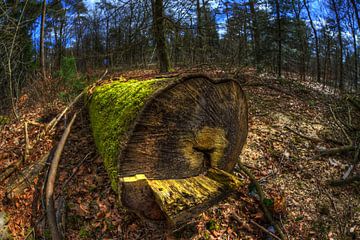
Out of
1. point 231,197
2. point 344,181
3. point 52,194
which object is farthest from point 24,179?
point 344,181

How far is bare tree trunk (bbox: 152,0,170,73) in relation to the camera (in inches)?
217

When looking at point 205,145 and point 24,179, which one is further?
point 24,179

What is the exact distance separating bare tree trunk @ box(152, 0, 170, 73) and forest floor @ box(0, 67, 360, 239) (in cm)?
322

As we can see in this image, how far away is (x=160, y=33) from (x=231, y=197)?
16.3 feet

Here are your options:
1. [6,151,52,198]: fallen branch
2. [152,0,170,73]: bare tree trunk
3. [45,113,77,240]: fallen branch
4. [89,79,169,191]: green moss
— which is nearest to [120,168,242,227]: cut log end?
[89,79,169,191]: green moss

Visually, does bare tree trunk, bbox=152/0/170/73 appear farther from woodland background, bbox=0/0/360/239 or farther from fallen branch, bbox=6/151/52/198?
fallen branch, bbox=6/151/52/198

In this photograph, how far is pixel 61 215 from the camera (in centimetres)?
262

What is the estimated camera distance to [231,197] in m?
2.92

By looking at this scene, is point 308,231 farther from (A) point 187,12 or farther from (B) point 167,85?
(A) point 187,12

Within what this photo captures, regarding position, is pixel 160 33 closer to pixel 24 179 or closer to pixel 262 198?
pixel 24 179

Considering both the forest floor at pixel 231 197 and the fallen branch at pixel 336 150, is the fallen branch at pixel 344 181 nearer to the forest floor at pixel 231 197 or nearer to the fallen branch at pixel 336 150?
the forest floor at pixel 231 197

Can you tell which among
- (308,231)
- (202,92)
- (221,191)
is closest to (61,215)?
(221,191)

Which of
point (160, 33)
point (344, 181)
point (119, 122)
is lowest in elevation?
point (344, 181)

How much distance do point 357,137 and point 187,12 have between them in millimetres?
4779
